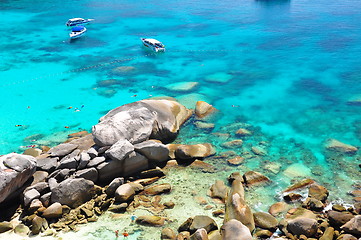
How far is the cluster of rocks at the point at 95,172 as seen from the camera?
1805cm

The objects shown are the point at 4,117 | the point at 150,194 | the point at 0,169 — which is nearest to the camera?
the point at 0,169

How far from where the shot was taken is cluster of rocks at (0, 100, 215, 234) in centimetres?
1805

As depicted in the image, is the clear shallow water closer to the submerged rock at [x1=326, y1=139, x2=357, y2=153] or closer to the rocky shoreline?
the submerged rock at [x1=326, y1=139, x2=357, y2=153]

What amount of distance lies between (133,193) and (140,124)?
5.77 m

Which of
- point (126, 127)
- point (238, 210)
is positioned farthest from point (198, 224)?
point (126, 127)

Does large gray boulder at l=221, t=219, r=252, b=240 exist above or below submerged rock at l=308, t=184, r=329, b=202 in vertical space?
above

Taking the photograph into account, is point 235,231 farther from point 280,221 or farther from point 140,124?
point 140,124

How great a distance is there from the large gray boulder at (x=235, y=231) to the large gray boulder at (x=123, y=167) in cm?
711

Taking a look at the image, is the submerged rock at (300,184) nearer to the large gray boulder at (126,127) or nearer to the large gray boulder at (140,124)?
the large gray boulder at (140,124)

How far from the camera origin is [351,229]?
15102mm

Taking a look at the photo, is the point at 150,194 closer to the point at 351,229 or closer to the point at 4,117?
the point at 351,229

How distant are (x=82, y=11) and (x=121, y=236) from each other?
62.8 metres

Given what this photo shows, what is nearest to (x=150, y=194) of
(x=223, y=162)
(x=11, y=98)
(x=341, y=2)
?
(x=223, y=162)

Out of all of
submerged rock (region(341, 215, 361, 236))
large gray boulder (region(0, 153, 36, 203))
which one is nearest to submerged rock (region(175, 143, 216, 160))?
large gray boulder (region(0, 153, 36, 203))
